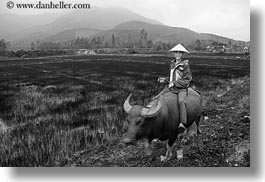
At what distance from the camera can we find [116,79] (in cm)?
454

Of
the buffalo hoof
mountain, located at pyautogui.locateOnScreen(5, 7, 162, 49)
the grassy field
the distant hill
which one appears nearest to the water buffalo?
the buffalo hoof

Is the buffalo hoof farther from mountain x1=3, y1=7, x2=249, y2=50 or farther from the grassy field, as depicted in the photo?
mountain x1=3, y1=7, x2=249, y2=50

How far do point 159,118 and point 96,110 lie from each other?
130 centimetres

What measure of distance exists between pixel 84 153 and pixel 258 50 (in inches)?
97.2

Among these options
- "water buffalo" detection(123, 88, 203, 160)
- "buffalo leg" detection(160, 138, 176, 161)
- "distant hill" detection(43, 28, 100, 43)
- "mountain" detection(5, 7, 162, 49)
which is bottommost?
"buffalo leg" detection(160, 138, 176, 161)

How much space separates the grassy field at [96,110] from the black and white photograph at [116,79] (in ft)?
0.04

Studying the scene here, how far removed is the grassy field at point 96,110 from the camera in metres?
3.70

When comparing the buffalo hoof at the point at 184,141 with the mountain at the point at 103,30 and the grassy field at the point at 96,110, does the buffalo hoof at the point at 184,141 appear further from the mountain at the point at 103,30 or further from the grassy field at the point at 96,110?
→ the mountain at the point at 103,30

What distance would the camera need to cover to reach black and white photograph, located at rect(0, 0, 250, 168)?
366cm

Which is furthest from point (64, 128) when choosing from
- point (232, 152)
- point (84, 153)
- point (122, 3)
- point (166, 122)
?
point (232, 152)

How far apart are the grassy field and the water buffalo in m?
0.45

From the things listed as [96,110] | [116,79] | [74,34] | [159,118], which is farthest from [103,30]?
[159,118]

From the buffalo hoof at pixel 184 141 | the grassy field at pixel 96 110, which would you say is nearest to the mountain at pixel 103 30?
the grassy field at pixel 96 110

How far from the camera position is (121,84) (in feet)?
14.4
